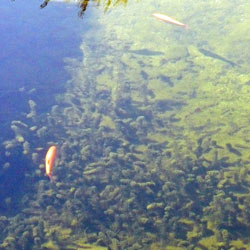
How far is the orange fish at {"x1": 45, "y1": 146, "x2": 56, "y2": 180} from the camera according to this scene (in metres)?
5.20

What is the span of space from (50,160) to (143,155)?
1402 mm

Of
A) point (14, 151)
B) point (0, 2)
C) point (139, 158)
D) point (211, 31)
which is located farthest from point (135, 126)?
point (0, 2)

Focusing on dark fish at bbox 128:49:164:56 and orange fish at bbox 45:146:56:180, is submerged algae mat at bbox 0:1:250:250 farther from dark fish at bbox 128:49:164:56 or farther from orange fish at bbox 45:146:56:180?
orange fish at bbox 45:146:56:180

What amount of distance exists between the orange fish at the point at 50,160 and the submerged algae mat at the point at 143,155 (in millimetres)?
126

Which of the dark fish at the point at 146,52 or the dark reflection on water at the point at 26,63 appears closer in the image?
the dark reflection on water at the point at 26,63

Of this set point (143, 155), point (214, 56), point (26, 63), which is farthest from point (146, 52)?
point (143, 155)

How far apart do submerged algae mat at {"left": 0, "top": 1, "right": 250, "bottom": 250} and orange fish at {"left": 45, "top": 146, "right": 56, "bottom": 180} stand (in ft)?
0.41

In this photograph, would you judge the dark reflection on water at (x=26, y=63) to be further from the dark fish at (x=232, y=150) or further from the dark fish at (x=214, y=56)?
the dark fish at (x=232, y=150)

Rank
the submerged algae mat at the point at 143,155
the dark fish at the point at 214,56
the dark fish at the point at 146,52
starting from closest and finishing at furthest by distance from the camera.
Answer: the submerged algae mat at the point at 143,155 < the dark fish at the point at 214,56 < the dark fish at the point at 146,52

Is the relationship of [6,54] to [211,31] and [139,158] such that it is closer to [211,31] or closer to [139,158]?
[139,158]

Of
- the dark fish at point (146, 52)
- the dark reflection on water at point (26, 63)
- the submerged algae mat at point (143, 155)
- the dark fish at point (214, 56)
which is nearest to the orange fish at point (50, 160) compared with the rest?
the submerged algae mat at point (143, 155)

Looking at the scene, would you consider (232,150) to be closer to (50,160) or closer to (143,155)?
(143,155)

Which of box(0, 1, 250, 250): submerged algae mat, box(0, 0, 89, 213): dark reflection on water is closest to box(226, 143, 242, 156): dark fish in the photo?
box(0, 1, 250, 250): submerged algae mat

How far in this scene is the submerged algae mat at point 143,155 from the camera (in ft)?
15.0
